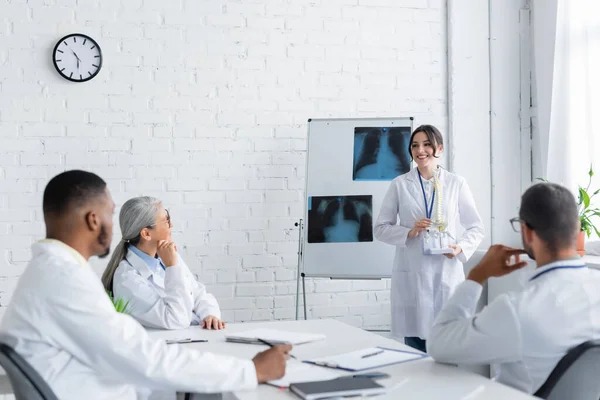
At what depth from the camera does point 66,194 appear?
1.74 metres

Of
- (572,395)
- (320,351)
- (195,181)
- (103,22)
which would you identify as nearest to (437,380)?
(572,395)

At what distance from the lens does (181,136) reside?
15.3 feet

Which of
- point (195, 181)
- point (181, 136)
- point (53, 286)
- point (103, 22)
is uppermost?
point (103, 22)

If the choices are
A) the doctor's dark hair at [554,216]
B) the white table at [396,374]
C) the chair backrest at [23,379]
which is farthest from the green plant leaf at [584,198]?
the chair backrest at [23,379]

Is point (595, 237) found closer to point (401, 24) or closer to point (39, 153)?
point (401, 24)

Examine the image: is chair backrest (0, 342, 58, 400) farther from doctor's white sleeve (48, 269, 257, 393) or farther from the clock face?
the clock face

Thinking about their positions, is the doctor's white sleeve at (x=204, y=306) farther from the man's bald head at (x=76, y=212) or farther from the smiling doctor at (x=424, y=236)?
the smiling doctor at (x=424, y=236)

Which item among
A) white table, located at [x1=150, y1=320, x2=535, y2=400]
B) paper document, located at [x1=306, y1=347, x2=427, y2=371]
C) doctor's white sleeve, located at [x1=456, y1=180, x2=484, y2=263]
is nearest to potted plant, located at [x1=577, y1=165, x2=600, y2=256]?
doctor's white sleeve, located at [x1=456, y1=180, x2=484, y2=263]

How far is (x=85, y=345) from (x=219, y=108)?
10.8ft

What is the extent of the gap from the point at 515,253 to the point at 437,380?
43 cm

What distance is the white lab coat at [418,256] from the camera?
384cm

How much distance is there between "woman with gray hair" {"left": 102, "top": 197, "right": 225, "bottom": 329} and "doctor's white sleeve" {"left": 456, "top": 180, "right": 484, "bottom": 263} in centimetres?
158

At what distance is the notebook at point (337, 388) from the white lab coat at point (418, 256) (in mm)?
2235

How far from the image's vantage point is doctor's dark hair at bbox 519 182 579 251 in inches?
72.1
